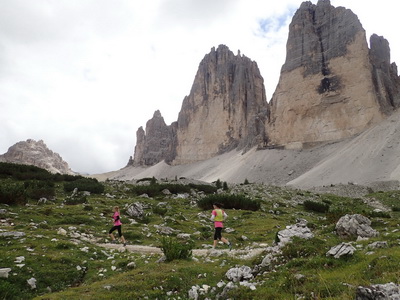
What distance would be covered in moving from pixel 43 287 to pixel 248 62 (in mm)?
157695

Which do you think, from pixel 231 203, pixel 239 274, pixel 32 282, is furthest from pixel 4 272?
pixel 231 203

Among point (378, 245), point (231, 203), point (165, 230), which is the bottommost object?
point (231, 203)

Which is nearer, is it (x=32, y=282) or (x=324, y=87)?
(x=32, y=282)

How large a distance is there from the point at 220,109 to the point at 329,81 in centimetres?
6732

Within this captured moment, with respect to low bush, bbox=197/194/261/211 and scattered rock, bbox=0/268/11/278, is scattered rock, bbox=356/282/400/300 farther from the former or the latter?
low bush, bbox=197/194/261/211

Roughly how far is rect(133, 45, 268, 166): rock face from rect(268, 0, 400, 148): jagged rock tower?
25.5 metres

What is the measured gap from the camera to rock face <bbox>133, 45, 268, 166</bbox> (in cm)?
14838

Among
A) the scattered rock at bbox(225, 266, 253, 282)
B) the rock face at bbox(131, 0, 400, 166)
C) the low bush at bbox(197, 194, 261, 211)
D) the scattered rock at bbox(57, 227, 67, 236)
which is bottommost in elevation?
the low bush at bbox(197, 194, 261, 211)

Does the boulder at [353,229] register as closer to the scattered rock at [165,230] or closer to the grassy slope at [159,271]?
the grassy slope at [159,271]

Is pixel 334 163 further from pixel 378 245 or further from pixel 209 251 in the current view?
pixel 378 245

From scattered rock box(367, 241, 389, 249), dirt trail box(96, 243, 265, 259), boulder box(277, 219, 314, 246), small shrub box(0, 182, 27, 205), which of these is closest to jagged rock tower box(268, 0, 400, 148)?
boulder box(277, 219, 314, 246)

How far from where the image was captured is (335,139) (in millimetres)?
93562

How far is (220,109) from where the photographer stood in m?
157

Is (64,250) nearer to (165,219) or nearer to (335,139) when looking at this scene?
(165,219)
